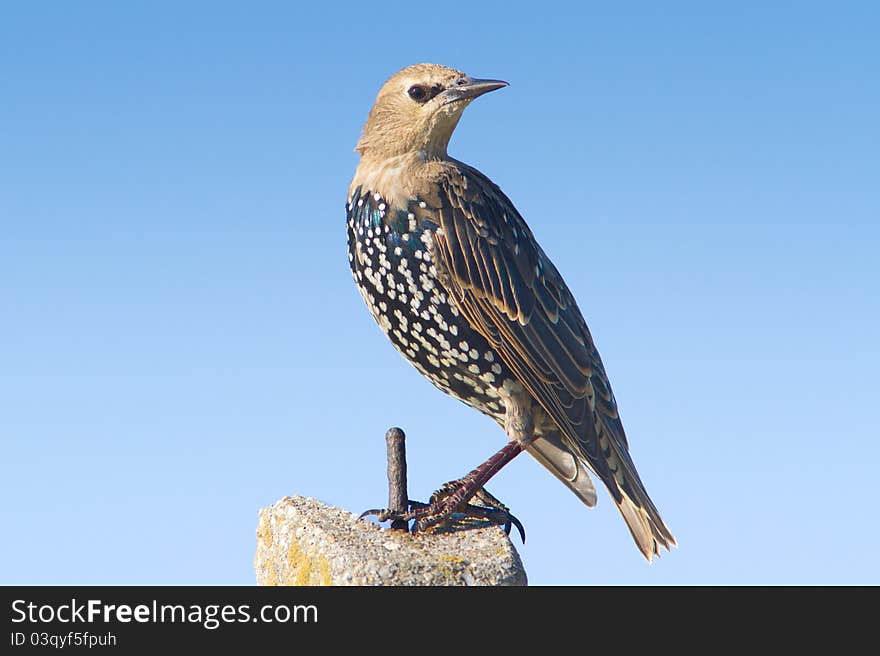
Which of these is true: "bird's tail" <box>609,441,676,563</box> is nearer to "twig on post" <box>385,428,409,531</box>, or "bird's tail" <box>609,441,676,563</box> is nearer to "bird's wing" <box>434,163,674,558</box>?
"bird's wing" <box>434,163,674,558</box>

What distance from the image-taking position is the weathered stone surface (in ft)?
19.2

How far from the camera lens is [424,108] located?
6.75 metres

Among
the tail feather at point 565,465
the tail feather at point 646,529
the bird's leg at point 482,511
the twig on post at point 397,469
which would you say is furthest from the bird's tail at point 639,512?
the twig on post at point 397,469

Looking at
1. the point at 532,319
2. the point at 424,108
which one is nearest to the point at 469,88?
the point at 424,108

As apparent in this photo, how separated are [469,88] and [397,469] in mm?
2647

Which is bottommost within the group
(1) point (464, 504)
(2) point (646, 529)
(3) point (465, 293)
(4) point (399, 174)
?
(2) point (646, 529)

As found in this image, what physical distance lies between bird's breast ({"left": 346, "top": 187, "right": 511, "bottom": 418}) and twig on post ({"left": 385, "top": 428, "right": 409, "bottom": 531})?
0.52 m

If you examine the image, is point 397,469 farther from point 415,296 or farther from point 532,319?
point 532,319

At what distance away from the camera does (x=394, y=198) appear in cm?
660
